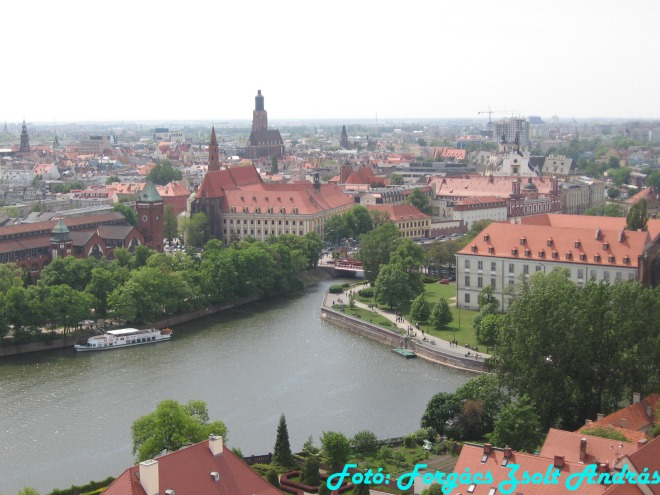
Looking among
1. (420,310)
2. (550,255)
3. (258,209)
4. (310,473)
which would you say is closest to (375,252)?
(420,310)

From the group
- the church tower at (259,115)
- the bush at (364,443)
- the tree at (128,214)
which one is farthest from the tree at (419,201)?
the church tower at (259,115)

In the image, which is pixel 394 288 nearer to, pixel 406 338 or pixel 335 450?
pixel 406 338

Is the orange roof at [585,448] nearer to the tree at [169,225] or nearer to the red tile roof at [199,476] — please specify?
the red tile roof at [199,476]

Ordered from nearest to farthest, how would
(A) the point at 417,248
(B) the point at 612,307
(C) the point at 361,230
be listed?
(B) the point at 612,307 < (A) the point at 417,248 < (C) the point at 361,230

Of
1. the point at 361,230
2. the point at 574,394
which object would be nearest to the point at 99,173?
the point at 361,230

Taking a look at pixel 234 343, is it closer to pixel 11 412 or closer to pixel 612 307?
pixel 11 412

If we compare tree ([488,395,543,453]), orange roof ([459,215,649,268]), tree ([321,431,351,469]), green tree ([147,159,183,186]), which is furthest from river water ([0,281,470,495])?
green tree ([147,159,183,186])

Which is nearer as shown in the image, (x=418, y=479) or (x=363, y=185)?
(x=418, y=479)
